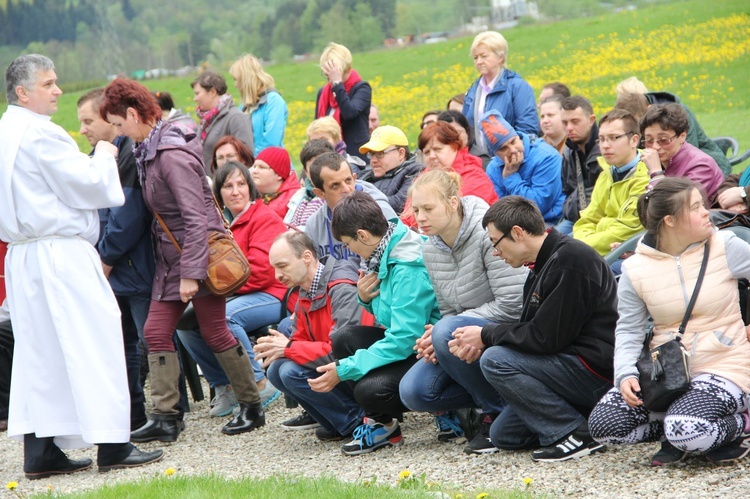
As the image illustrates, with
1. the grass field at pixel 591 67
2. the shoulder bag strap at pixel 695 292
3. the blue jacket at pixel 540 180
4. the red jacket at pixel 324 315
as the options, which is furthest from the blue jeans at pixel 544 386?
the grass field at pixel 591 67

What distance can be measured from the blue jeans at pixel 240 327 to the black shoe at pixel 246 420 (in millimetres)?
552

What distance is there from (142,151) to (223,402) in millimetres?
2255

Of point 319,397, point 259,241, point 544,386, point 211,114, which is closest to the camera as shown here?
point 544,386

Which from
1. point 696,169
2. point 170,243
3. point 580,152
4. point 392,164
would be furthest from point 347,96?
point 696,169

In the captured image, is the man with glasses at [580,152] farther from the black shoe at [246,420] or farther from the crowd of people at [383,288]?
the black shoe at [246,420]

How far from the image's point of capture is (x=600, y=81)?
26203 mm

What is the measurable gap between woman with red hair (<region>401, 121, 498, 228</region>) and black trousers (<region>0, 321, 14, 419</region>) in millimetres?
3529

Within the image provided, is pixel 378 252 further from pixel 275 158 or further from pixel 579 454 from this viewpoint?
pixel 275 158

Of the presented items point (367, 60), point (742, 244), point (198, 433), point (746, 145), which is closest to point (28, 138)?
point (198, 433)

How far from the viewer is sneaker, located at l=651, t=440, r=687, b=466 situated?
4871 mm

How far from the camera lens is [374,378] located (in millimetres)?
6051

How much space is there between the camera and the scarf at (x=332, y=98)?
1044 cm

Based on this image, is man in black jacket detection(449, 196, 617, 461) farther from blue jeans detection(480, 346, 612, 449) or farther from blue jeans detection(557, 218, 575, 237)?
blue jeans detection(557, 218, 575, 237)

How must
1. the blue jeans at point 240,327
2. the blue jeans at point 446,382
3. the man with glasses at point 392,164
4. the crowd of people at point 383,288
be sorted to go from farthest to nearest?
the man with glasses at point 392,164, the blue jeans at point 240,327, the blue jeans at point 446,382, the crowd of people at point 383,288
